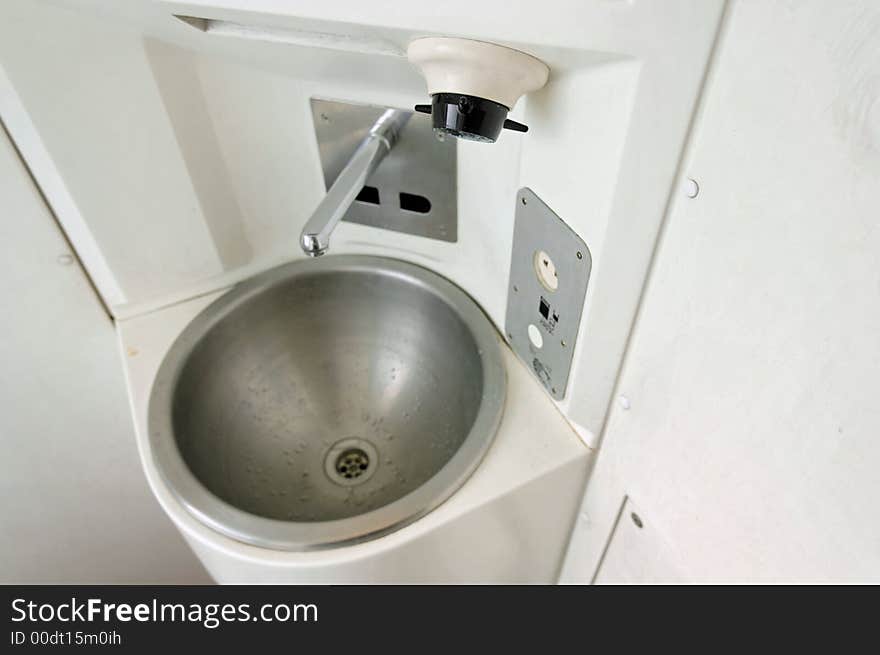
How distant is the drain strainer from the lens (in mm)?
846

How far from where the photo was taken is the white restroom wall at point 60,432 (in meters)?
0.76

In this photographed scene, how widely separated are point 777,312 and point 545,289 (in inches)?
10.5

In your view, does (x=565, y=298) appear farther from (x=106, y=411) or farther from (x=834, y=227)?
(x=106, y=411)

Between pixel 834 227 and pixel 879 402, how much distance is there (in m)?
0.11

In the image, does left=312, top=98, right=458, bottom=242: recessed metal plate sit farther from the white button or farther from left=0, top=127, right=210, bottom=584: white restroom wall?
left=0, top=127, right=210, bottom=584: white restroom wall

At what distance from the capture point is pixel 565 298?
597 mm

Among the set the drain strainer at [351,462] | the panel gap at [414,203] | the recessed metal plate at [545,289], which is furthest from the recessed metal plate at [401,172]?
the drain strainer at [351,462]

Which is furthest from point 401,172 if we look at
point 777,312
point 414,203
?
point 777,312

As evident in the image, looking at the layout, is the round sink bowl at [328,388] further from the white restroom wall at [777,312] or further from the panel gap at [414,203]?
the white restroom wall at [777,312]

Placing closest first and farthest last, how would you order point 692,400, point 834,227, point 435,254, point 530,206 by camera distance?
point 834,227, point 692,400, point 530,206, point 435,254

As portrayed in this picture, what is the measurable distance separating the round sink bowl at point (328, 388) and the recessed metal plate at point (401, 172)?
0.25ft
